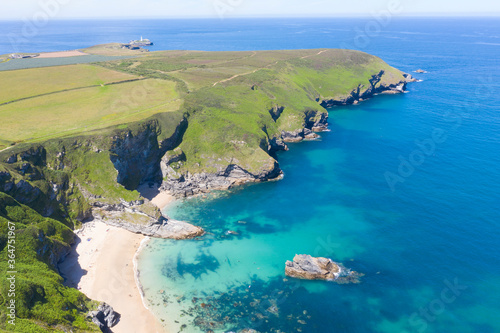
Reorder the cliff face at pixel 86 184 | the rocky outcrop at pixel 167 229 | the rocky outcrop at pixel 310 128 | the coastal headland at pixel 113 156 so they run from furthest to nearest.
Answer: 1. the rocky outcrop at pixel 310 128
2. the rocky outcrop at pixel 167 229
3. the cliff face at pixel 86 184
4. the coastal headland at pixel 113 156

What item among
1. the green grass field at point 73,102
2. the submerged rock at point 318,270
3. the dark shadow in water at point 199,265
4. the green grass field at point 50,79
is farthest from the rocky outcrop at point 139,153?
the green grass field at point 50,79

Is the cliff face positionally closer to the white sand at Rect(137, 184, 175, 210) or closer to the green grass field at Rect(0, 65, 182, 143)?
the white sand at Rect(137, 184, 175, 210)

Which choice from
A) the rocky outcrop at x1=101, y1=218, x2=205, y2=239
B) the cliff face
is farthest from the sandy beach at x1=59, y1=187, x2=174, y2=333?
the cliff face

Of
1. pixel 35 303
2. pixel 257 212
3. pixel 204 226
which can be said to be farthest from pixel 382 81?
pixel 35 303

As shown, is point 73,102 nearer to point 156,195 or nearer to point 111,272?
point 156,195

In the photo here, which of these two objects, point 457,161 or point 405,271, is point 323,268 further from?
point 457,161

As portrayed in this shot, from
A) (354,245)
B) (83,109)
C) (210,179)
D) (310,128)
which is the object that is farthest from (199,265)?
(310,128)

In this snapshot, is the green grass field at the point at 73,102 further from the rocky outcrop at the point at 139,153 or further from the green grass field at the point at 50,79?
the rocky outcrop at the point at 139,153
